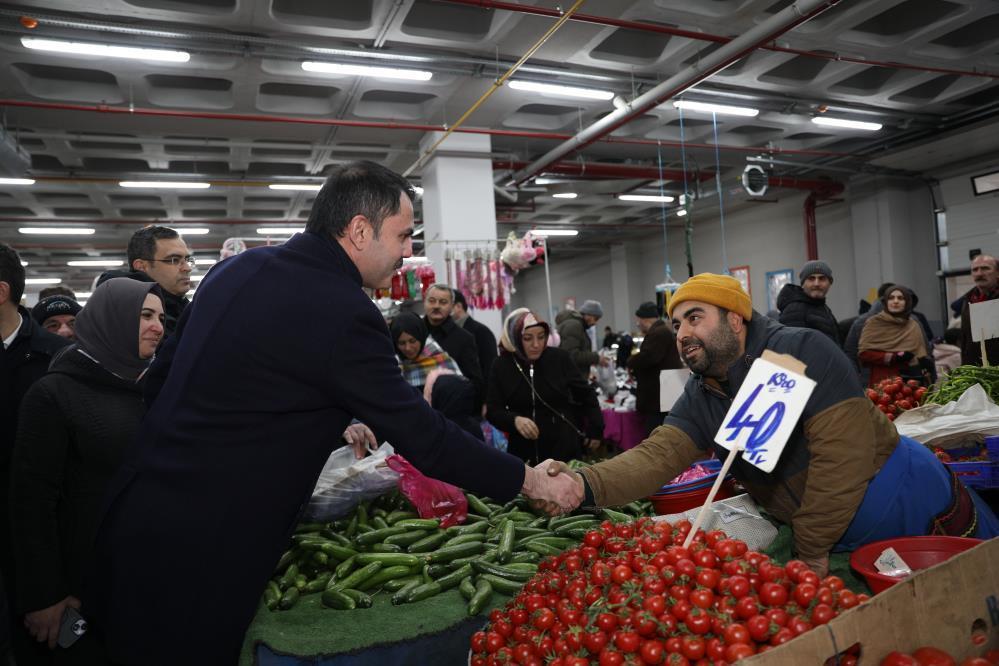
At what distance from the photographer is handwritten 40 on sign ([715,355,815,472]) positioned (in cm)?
172

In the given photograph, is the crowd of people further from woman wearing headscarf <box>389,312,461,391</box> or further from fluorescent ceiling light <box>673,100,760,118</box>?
fluorescent ceiling light <box>673,100,760,118</box>

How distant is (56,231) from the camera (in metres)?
15.6

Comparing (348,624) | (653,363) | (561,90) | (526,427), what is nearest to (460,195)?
(561,90)

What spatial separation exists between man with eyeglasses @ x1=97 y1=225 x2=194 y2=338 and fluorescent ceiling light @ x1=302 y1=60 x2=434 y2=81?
442 centimetres

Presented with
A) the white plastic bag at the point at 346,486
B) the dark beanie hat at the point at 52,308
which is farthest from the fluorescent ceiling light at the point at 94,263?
the white plastic bag at the point at 346,486

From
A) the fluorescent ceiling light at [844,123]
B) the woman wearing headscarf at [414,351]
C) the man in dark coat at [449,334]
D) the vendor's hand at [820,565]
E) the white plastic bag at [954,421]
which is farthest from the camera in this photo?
the fluorescent ceiling light at [844,123]

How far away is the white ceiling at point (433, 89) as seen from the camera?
691cm

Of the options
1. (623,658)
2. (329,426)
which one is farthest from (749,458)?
(329,426)

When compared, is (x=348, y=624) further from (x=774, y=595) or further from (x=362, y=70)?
(x=362, y=70)

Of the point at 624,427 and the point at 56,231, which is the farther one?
the point at 56,231

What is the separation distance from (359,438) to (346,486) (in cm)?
27

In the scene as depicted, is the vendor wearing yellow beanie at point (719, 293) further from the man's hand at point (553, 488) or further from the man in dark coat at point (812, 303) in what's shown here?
the man in dark coat at point (812, 303)

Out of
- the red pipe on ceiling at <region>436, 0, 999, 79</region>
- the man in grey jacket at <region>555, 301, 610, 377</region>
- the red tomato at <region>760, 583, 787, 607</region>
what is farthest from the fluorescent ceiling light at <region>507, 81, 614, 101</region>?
the red tomato at <region>760, 583, 787, 607</region>

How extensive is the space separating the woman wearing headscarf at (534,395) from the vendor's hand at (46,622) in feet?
10.0
